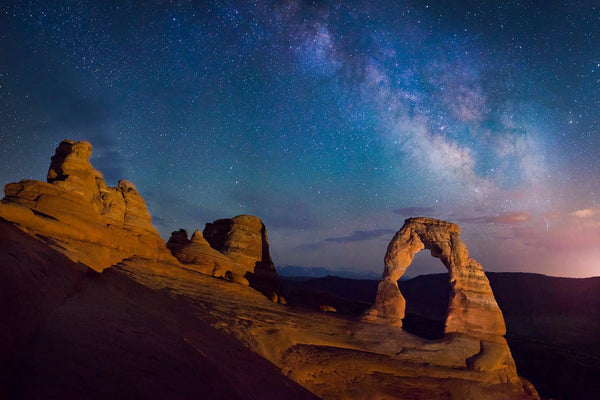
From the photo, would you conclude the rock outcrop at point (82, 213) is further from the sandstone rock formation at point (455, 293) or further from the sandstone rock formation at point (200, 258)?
the sandstone rock formation at point (455, 293)

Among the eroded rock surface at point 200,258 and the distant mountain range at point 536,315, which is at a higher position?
the eroded rock surface at point 200,258

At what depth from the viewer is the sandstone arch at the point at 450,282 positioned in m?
16.5

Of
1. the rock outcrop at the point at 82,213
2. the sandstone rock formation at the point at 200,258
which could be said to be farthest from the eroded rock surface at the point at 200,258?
the rock outcrop at the point at 82,213

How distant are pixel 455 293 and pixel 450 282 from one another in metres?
0.76

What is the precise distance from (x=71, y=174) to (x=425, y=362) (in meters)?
21.5

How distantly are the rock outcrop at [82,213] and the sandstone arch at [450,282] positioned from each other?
14309 mm

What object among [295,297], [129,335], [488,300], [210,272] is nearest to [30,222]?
[129,335]

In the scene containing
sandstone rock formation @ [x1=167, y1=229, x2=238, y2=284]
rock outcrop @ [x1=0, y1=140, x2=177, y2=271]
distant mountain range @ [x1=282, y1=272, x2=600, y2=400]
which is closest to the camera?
rock outcrop @ [x1=0, y1=140, x2=177, y2=271]

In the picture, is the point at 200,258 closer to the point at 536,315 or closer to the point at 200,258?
the point at 200,258

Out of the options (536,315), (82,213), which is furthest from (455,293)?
(536,315)

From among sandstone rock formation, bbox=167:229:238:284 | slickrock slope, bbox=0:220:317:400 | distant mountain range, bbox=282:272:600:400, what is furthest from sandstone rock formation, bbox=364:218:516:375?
distant mountain range, bbox=282:272:600:400

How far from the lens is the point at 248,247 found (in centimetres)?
3078

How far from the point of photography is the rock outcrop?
9.73m

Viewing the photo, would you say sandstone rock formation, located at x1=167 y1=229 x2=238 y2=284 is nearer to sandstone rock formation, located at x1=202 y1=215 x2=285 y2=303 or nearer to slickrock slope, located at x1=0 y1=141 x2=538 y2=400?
slickrock slope, located at x1=0 y1=141 x2=538 y2=400
